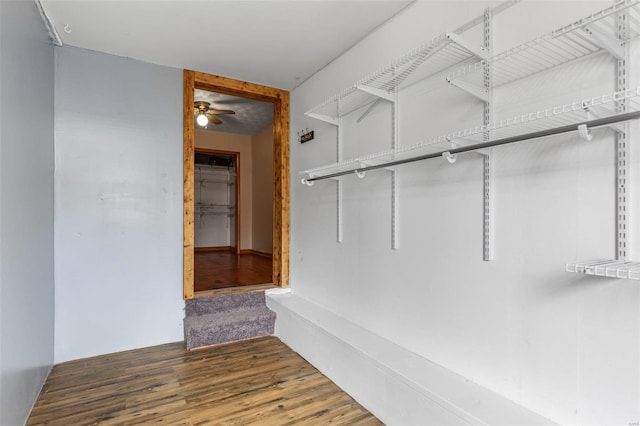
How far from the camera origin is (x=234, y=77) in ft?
11.1

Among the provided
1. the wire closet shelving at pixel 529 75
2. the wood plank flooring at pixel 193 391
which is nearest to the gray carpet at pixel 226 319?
the wood plank flooring at pixel 193 391

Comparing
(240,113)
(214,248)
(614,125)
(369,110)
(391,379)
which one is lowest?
(391,379)

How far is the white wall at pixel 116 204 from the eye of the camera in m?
2.76

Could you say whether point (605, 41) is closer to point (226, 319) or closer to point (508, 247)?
point (508, 247)

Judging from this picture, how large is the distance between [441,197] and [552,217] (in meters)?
0.59

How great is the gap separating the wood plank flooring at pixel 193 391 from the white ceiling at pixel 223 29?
2477mm

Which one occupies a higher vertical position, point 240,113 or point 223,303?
point 240,113

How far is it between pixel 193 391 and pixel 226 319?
3.06 feet

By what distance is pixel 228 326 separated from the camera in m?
3.14

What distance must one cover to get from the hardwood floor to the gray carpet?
44cm

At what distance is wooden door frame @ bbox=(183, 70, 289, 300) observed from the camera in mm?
3217

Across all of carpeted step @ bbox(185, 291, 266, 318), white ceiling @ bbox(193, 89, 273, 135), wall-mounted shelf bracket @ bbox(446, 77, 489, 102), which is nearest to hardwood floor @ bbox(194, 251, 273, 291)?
carpeted step @ bbox(185, 291, 266, 318)

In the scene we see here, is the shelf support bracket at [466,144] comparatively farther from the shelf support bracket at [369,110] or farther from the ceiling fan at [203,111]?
the ceiling fan at [203,111]

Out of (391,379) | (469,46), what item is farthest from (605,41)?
(391,379)
